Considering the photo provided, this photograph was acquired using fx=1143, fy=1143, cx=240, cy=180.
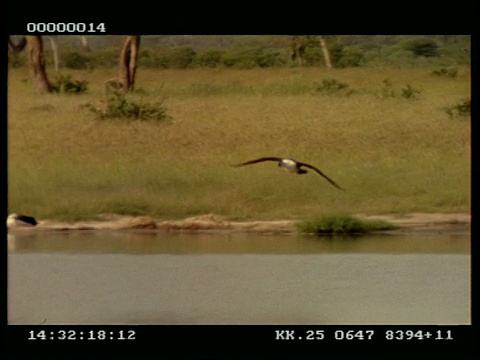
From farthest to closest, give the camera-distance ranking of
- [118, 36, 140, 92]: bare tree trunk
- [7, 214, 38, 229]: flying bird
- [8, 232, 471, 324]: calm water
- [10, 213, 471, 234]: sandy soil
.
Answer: [118, 36, 140, 92]: bare tree trunk, [10, 213, 471, 234]: sandy soil, [7, 214, 38, 229]: flying bird, [8, 232, 471, 324]: calm water

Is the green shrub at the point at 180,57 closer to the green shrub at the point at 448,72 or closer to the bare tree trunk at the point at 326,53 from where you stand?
the bare tree trunk at the point at 326,53

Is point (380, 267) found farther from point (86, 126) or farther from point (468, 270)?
point (86, 126)

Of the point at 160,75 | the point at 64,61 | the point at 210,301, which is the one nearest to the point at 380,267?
the point at 210,301

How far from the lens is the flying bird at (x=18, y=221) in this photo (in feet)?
20.4

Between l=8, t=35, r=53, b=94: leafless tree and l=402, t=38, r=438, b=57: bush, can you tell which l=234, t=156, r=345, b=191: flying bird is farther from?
l=8, t=35, r=53, b=94: leafless tree

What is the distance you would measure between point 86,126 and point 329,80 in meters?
1.41

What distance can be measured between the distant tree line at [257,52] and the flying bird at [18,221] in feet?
2.83

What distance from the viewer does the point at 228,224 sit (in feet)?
20.9

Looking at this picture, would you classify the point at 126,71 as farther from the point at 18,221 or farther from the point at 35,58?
the point at 18,221

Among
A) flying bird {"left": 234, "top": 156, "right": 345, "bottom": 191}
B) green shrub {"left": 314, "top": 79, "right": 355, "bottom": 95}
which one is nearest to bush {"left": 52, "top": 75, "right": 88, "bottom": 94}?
flying bird {"left": 234, "top": 156, "right": 345, "bottom": 191}

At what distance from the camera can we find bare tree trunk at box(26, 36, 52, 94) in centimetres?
641

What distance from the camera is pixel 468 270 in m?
6.12

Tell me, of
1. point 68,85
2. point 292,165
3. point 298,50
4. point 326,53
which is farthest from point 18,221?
point 326,53

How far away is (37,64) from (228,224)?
140cm
